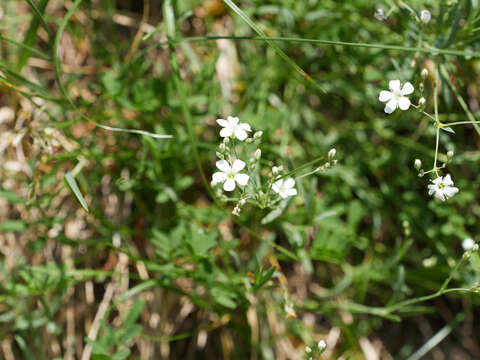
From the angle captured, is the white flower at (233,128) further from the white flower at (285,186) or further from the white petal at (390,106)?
the white petal at (390,106)

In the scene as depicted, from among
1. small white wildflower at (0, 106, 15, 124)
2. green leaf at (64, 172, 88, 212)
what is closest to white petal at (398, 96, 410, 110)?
green leaf at (64, 172, 88, 212)

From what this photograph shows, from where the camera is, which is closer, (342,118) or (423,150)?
(423,150)

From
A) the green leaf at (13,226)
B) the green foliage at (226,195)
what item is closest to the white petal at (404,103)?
the green foliage at (226,195)

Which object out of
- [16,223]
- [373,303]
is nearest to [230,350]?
[373,303]

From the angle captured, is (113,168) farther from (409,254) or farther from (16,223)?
(409,254)

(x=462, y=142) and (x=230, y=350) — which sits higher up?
(x=462, y=142)

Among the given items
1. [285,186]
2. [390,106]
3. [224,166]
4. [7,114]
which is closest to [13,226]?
[7,114]

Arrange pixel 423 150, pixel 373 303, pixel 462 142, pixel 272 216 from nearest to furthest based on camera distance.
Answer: pixel 272 216 → pixel 423 150 → pixel 462 142 → pixel 373 303

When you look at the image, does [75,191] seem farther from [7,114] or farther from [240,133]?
[7,114]
